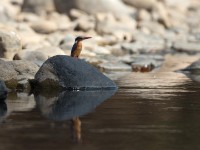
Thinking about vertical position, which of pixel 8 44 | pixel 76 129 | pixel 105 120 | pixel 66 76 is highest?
pixel 8 44

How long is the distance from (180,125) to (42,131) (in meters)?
1.86

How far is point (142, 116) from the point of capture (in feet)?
36.1

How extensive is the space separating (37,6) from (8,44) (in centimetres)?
1695

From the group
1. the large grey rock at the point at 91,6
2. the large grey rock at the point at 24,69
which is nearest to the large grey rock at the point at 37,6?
the large grey rock at the point at 91,6

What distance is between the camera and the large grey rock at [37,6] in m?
36.9

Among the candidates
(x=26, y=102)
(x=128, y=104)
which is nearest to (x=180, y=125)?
(x=128, y=104)

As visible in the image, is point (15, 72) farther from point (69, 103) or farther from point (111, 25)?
point (111, 25)

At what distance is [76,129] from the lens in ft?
31.7

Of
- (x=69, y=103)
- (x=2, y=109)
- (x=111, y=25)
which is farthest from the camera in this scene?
(x=111, y=25)

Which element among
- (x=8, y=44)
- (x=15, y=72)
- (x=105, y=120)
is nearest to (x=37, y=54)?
(x=8, y=44)

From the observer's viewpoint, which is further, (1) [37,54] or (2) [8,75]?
(1) [37,54]

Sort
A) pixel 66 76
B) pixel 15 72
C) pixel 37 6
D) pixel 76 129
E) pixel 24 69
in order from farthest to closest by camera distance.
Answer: pixel 37 6 → pixel 24 69 → pixel 15 72 → pixel 66 76 → pixel 76 129

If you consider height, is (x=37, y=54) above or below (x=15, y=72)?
above

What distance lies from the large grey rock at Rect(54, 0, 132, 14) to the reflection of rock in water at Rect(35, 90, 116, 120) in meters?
22.7
